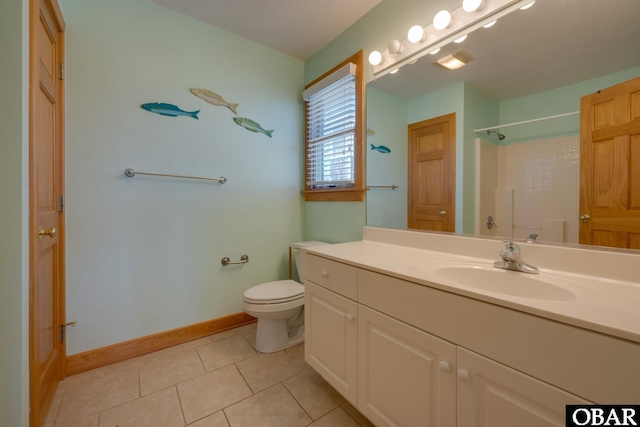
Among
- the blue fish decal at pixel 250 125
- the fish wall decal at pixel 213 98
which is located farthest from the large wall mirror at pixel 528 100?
the fish wall decal at pixel 213 98

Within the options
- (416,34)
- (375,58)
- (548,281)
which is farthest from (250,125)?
(548,281)

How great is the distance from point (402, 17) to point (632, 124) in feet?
4.12

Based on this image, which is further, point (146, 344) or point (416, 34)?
point (146, 344)

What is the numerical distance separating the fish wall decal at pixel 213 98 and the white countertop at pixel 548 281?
4.63 ft

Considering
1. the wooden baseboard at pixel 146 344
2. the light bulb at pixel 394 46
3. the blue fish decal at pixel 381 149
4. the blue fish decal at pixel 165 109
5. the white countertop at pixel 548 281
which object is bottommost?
the wooden baseboard at pixel 146 344

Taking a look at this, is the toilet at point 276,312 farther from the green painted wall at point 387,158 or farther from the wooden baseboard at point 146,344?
the green painted wall at point 387,158

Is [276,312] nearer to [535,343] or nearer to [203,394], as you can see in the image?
[203,394]

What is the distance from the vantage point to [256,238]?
2.22 meters

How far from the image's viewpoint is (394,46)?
154cm

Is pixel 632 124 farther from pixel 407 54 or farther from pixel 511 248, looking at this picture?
pixel 407 54

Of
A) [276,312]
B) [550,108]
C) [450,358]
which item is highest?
[550,108]

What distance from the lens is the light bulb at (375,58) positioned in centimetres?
166

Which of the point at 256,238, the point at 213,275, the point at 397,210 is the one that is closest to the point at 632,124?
the point at 397,210

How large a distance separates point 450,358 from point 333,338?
1.95 feet
